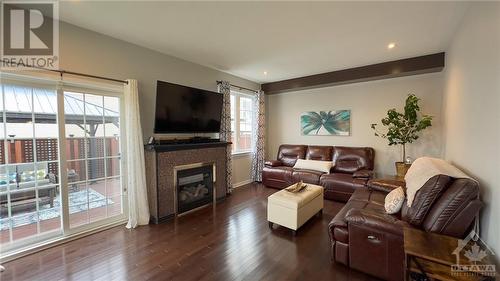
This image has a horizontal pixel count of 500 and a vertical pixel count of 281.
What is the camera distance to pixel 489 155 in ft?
5.41

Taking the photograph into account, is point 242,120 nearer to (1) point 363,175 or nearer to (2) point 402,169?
(1) point 363,175

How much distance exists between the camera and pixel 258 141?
535 centimetres

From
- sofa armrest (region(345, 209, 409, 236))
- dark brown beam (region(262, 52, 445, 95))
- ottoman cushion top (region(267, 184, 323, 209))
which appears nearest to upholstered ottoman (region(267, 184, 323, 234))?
ottoman cushion top (region(267, 184, 323, 209))

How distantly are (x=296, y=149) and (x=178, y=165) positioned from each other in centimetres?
297

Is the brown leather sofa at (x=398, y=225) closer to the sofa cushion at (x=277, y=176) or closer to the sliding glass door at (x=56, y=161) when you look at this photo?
the sofa cushion at (x=277, y=176)

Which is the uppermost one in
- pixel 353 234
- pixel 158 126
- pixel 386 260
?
pixel 158 126

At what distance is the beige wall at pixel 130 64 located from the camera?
2535 millimetres

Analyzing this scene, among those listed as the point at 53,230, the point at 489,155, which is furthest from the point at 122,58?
the point at 489,155

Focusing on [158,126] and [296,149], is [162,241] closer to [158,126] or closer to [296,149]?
[158,126]

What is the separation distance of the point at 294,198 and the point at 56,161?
300 centimetres

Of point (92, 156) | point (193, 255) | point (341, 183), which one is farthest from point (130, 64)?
point (341, 183)

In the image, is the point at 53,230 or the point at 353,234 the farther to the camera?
the point at 53,230

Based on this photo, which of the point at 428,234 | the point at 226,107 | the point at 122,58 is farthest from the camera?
the point at 226,107

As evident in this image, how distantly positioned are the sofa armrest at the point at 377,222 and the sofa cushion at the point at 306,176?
2.20 m
